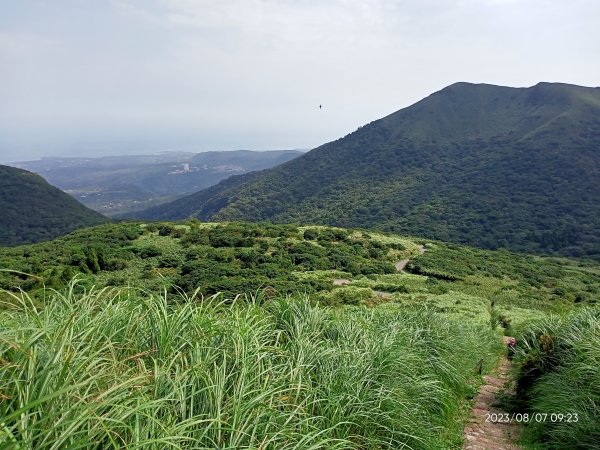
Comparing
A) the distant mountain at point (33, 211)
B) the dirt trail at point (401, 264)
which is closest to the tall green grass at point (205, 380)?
the dirt trail at point (401, 264)

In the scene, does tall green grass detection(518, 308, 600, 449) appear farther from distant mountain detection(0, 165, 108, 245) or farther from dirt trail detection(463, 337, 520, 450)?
distant mountain detection(0, 165, 108, 245)

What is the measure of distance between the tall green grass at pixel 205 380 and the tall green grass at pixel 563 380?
1.09 m

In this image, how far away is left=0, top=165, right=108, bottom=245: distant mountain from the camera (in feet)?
235

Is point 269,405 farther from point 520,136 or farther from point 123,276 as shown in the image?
point 520,136

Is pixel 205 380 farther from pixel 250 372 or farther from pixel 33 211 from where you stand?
pixel 33 211

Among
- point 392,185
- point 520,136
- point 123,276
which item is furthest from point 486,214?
point 123,276

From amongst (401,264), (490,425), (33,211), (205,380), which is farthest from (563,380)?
(33,211)

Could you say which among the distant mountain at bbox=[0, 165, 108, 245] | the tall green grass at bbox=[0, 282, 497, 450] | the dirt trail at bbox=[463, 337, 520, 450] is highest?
the tall green grass at bbox=[0, 282, 497, 450]

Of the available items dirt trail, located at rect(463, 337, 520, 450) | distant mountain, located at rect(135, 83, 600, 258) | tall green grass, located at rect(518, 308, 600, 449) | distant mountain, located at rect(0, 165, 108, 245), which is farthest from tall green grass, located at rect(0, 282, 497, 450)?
distant mountain, located at rect(0, 165, 108, 245)

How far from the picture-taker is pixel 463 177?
11094 cm

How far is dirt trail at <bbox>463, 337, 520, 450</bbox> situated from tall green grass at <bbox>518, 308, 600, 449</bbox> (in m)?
0.32

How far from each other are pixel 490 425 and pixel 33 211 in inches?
3529

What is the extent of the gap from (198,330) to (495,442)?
4240mm

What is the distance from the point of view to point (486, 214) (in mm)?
88062
